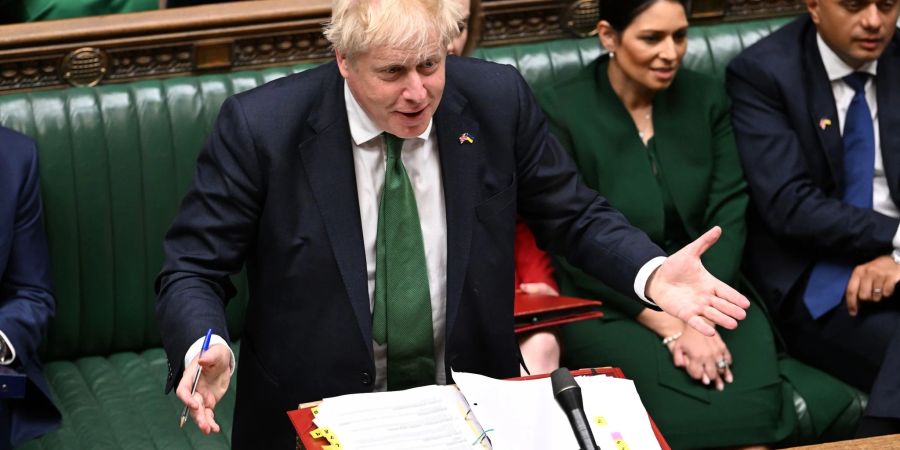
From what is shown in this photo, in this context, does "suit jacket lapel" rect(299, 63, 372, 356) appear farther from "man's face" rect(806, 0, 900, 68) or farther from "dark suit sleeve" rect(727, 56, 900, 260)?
"man's face" rect(806, 0, 900, 68)

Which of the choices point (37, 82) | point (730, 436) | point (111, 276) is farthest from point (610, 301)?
point (37, 82)

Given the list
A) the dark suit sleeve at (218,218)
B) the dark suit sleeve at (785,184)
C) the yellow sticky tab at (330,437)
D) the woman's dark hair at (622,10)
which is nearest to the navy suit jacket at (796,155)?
the dark suit sleeve at (785,184)

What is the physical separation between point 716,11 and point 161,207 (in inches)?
61.6

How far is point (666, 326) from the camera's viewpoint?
306 cm

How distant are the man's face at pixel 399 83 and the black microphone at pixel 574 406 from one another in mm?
531

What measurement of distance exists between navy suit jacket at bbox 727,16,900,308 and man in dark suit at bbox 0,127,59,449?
65.0 inches

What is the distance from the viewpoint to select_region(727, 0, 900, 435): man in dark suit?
123 inches

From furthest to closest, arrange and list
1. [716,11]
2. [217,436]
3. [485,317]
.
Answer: [716,11]
[217,436]
[485,317]

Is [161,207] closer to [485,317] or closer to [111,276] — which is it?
[111,276]

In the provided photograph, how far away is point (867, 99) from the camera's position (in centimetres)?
328

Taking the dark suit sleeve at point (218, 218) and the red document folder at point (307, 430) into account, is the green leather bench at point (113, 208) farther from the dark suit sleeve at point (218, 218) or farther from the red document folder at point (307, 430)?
the red document folder at point (307, 430)

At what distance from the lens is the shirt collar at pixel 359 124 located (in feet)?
7.44

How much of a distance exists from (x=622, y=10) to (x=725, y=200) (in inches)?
20.5

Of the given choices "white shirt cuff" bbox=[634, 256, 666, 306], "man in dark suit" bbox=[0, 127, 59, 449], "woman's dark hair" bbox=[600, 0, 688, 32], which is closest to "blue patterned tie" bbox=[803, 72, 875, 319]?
"woman's dark hair" bbox=[600, 0, 688, 32]
